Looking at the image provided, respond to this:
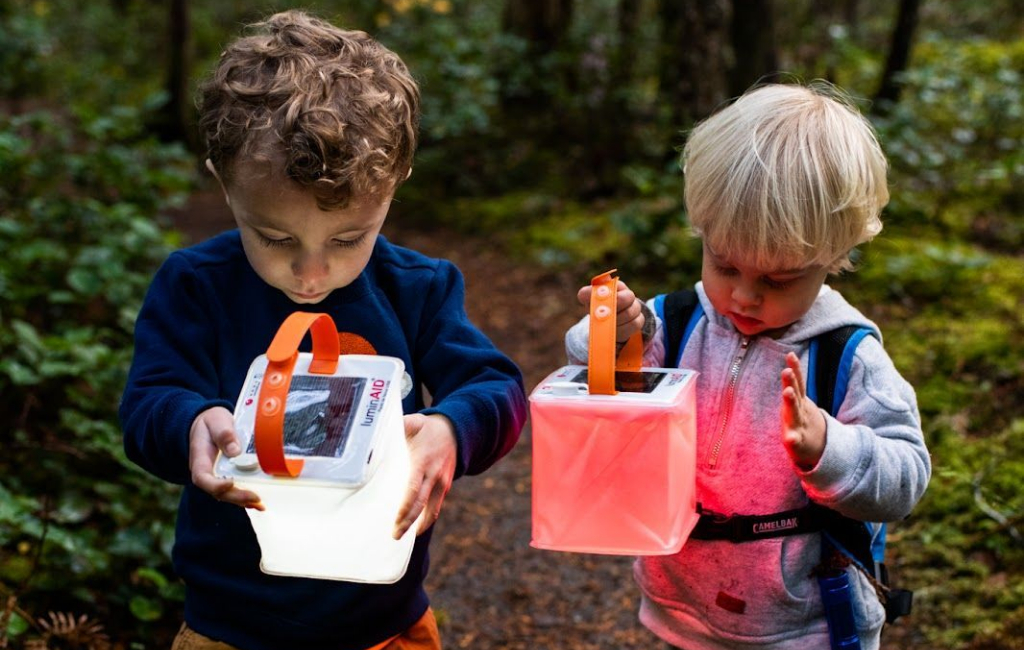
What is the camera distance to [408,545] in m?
1.70

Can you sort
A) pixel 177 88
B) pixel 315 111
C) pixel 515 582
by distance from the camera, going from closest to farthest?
pixel 315 111, pixel 515 582, pixel 177 88

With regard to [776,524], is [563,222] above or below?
below

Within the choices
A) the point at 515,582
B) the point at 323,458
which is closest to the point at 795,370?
the point at 323,458

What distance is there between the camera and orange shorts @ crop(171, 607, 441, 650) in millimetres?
1974

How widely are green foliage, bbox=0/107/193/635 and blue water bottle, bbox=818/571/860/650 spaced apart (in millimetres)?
1956

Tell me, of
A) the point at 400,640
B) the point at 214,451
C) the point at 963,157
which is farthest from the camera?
the point at 963,157

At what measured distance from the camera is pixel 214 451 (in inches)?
62.9

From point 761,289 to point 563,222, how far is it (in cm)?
645

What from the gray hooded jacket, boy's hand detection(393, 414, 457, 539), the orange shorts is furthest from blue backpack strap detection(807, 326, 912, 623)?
the orange shorts

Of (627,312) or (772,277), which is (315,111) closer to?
(627,312)

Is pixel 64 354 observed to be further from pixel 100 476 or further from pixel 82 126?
pixel 82 126

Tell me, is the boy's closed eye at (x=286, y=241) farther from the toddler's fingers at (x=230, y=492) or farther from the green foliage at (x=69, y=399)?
the green foliage at (x=69, y=399)

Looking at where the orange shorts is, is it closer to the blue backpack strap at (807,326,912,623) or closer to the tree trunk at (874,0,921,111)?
the blue backpack strap at (807,326,912,623)

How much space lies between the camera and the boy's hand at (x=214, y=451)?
148 cm
